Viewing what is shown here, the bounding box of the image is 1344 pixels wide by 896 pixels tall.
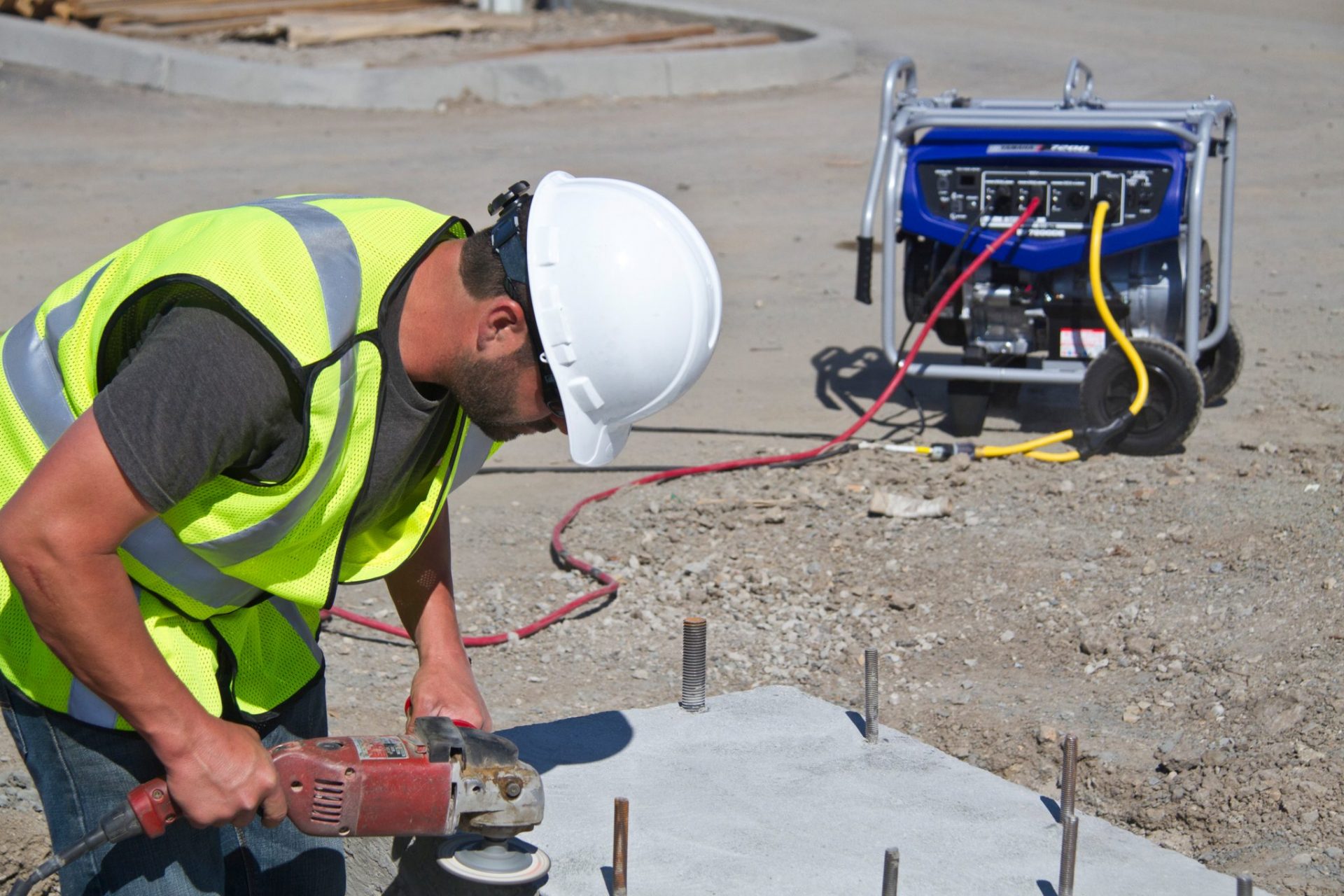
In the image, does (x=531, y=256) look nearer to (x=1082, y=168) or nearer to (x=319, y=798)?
(x=319, y=798)

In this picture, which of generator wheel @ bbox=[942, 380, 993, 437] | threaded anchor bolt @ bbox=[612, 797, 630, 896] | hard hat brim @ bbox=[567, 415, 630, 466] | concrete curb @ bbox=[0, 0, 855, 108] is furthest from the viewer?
concrete curb @ bbox=[0, 0, 855, 108]

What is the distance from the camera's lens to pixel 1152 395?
5.86 meters

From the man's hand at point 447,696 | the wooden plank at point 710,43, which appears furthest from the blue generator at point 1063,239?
the wooden plank at point 710,43

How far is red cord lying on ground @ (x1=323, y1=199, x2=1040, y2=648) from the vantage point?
472 cm

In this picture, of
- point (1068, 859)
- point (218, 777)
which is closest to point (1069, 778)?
point (1068, 859)

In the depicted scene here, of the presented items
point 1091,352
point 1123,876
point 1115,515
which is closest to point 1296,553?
point 1115,515

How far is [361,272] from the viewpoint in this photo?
2100 millimetres

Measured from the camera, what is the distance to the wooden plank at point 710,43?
1475 centimetres

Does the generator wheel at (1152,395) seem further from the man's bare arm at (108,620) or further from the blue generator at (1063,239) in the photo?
the man's bare arm at (108,620)

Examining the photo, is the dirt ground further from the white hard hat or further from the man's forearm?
the white hard hat

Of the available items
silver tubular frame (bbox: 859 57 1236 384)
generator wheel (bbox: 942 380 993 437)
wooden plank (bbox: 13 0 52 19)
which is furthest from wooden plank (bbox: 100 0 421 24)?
generator wheel (bbox: 942 380 993 437)

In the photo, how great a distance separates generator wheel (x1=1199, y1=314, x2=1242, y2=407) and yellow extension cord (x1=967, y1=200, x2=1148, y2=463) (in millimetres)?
860

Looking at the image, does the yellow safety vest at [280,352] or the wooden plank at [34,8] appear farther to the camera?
the wooden plank at [34,8]

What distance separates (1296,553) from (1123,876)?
2.39 m
